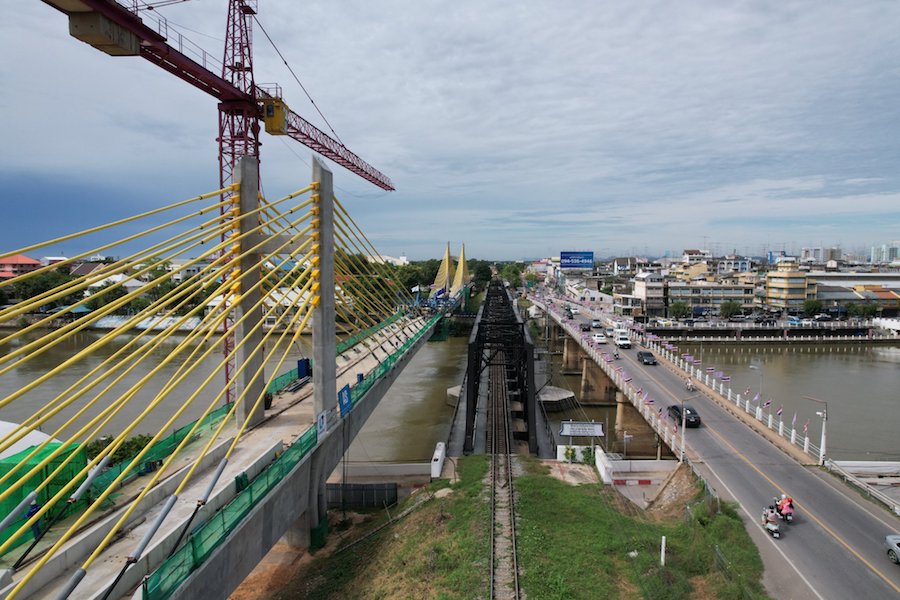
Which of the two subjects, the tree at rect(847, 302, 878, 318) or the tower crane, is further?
the tree at rect(847, 302, 878, 318)

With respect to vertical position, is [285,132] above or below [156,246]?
above

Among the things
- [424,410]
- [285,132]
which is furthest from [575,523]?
[285,132]

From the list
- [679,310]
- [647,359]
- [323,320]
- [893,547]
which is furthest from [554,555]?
[679,310]

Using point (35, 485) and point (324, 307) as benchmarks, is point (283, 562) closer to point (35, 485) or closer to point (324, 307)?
point (35, 485)

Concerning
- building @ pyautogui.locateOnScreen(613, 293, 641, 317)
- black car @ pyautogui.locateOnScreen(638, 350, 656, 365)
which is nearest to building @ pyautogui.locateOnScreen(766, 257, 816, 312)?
building @ pyautogui.locateOnScreen(613, 293, 641, 317)

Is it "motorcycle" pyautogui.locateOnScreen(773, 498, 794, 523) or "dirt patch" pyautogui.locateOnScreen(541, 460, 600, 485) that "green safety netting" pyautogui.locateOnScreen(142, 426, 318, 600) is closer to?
"dirt patch" pyautogui.locateOnScreen(541, 460, 600, 485)

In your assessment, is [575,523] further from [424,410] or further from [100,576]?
[424,410]

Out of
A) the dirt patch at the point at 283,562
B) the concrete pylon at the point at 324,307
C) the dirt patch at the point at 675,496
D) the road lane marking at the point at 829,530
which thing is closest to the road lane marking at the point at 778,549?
the dirt patch at the point at 675,496
